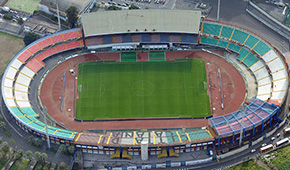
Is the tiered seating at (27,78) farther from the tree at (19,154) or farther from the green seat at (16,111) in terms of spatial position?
the tree at (19,154)

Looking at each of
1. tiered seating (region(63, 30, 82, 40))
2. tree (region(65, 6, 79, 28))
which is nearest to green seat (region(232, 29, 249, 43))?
tiered seating (region(63, 30, 82, 40))

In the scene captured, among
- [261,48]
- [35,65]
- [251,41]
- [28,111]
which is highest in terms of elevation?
[251,41]

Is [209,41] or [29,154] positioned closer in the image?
[29,154]

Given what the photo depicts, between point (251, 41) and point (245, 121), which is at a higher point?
point (251, 41)

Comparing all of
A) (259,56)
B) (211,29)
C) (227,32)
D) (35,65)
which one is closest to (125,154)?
(35,65)

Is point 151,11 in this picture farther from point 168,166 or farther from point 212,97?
point 168,166

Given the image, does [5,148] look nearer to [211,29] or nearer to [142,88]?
[142,88]

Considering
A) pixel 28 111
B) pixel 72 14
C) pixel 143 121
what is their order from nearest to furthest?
pixel 143 121, pixel 28 111, pixel 72 14
